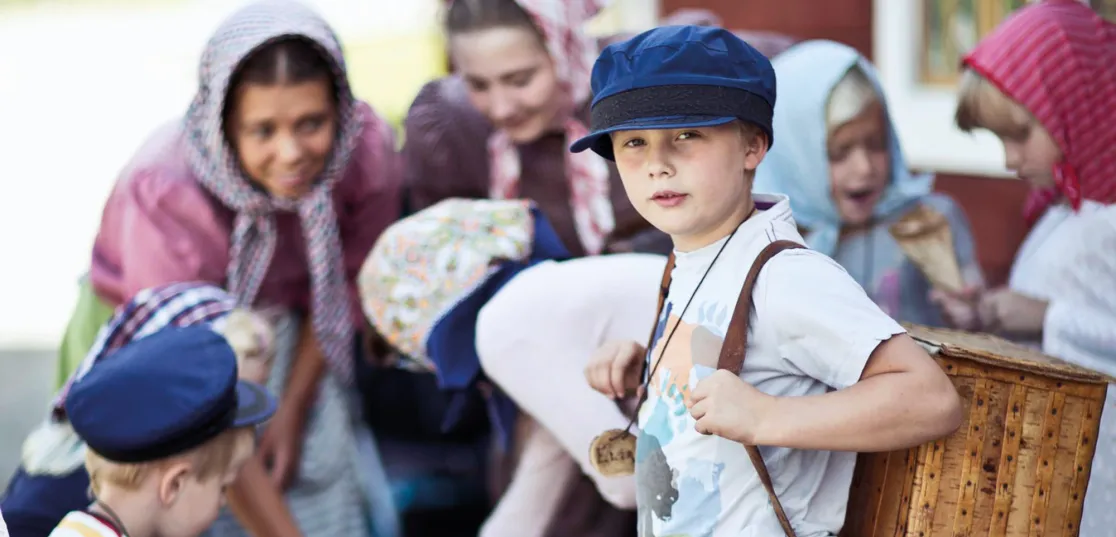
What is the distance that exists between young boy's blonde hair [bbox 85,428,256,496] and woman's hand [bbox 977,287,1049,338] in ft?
6.07

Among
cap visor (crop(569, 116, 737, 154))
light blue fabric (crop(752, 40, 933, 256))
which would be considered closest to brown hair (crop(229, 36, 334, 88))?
light blue fabric (crop(752, 40, 933, 256))

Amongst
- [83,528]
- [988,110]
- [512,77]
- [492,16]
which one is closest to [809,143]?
[988,110]

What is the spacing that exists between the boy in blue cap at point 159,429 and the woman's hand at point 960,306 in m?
1.89

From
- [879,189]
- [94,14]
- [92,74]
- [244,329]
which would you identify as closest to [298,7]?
[244,329]

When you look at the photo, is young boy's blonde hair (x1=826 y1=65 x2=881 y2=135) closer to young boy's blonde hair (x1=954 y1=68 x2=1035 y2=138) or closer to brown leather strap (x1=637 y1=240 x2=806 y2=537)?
young boy's blonde hair (x1=954 y1=68 x2=1035 y2=138)

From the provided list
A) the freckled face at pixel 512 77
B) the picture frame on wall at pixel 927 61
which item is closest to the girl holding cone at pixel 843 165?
the freckled face at pixel 512 77

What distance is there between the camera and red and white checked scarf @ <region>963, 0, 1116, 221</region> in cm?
313

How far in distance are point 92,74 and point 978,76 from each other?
1402 centimetres


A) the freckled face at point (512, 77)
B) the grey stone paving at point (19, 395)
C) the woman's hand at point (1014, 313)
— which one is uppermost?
the freckled face at point (512, 77)

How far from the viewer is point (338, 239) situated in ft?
12.0

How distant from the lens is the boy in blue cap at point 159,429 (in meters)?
2.55

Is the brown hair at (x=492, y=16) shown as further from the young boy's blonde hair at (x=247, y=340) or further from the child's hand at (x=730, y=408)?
the child's hand at (x=730, y=408)

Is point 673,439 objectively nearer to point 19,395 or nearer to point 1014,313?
point 1014,313

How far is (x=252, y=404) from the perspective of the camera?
2.85 metres
